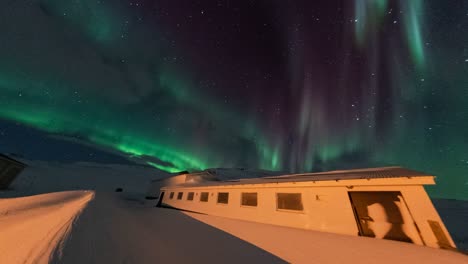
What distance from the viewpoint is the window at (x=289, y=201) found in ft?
26.9

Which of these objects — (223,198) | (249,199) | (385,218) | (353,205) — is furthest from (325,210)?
(223,198)

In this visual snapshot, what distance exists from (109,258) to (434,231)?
9.44m

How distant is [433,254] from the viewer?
463 cm

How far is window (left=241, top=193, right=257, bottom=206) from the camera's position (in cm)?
1038

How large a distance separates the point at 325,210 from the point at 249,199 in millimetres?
4668

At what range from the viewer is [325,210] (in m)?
7.28

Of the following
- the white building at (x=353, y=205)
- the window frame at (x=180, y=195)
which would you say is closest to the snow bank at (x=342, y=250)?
the white building at (x=353, y=205)

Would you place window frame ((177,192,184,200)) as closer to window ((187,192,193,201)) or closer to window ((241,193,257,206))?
window ((187,192,193,201))

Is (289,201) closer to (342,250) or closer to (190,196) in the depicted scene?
(342,250)

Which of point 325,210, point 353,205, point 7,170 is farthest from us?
point 7,170

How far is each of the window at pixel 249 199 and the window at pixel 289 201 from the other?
69.2 inches

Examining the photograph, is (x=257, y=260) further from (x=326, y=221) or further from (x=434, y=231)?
(x=434, y=231)

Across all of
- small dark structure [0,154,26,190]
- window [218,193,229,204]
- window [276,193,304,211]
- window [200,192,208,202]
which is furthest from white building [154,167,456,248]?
small dark structure [0,154,26,190]

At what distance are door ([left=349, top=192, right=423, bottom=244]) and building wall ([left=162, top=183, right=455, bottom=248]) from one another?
0.07 metres
